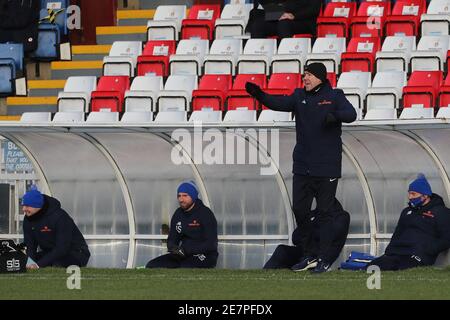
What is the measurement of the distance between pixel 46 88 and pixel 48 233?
7322 millimetres

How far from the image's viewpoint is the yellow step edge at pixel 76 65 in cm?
2202

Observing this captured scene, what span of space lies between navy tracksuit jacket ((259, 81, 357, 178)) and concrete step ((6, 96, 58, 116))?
8535 millimetres

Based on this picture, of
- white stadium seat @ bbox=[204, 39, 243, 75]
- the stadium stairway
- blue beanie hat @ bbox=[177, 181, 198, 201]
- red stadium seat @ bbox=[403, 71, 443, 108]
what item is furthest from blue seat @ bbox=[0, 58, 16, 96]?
blue beanie hat @ bbox=[177, 181, 198, 201]

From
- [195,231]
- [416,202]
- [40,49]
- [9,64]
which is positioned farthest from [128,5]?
[416,202]

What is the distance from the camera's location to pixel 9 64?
21.5 m

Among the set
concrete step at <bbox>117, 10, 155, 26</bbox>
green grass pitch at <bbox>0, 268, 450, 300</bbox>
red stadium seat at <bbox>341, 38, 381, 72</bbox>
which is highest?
concrete step at <bbox>117, 10, 155, 26</bbox>

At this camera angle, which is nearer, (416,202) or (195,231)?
(416,202)

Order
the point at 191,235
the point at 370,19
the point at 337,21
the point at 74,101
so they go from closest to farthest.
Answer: the point at 191,235
the point at 74,101
the point at 370,19
the point at 337,21

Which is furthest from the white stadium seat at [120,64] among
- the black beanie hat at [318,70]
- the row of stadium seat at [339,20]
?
the black beanie hat at [318,70]

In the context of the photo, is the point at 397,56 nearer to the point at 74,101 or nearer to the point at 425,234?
the point at 74,101

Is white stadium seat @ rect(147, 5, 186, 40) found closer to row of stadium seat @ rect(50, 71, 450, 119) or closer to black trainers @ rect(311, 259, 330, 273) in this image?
row of stadium seat @ rect(50, 71, 450, 119)

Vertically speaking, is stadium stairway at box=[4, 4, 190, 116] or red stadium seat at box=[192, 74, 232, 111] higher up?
stadium stairway at box=[4, 4, 190, 116]

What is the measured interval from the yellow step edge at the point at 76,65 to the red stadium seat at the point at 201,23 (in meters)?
1.44

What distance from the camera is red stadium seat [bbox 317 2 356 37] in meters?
20.4
